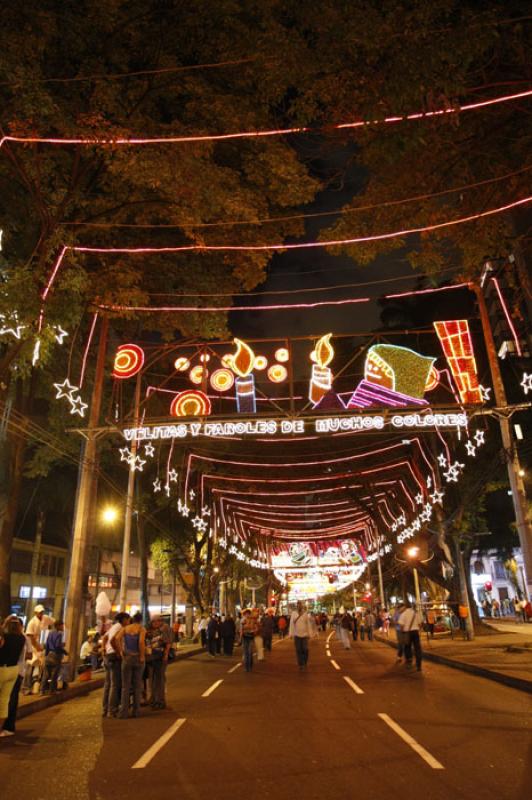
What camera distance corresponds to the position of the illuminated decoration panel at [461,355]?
1623 cm

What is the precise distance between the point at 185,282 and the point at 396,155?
32.6 feet

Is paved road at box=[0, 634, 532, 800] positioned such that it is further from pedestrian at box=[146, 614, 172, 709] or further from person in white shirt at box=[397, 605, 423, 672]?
person in white shirt at box=[397, 605, 423, 672]

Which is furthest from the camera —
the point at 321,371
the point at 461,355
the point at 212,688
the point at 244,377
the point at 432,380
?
the point at 432,380

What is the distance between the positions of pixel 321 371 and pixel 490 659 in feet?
31.7

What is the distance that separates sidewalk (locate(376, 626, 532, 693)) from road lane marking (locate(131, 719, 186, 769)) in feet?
23.0

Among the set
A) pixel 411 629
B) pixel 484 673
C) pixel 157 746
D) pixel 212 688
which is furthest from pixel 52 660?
pixel 484 673

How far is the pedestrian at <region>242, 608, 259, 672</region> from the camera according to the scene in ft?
58.2

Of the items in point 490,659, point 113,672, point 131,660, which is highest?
point 131,660

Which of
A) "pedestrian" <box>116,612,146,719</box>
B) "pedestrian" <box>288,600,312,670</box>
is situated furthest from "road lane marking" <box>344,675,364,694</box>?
"pedestrian" <box>116,612,146,719</box>

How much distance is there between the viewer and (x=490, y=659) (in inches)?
672

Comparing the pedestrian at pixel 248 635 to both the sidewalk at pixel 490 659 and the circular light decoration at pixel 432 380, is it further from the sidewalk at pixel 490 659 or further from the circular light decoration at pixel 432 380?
the circular light decoration at pixel 432 380

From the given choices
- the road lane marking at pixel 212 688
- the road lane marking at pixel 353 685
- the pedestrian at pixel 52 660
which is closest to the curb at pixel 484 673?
the road lane marking at pixel 353 685

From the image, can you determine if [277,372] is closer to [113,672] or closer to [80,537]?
[80,537]

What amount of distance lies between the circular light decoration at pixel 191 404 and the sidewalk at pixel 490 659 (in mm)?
9944
